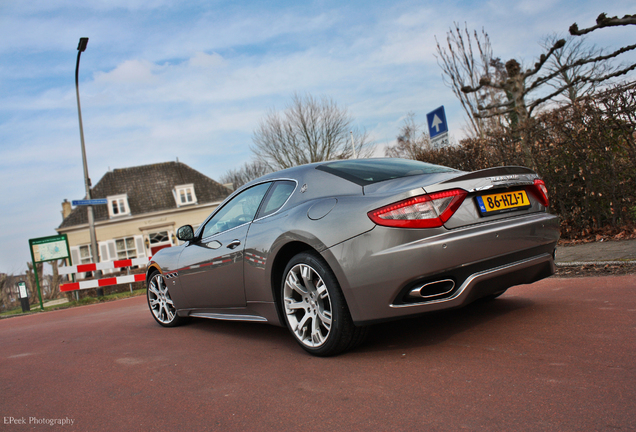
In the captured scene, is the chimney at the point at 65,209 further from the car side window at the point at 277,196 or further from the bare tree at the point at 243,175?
the car side window at the point at 277,196

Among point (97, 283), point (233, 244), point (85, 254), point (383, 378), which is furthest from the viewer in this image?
point (85, 254)

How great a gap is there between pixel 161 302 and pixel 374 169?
3351mm

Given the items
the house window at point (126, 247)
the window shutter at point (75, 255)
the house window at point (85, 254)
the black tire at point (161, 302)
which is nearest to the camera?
the black tire at point (161, 302)

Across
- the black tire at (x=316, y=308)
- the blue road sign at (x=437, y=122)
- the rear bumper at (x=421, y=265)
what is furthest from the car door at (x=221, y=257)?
the blue road sign at (x=437, y=122)

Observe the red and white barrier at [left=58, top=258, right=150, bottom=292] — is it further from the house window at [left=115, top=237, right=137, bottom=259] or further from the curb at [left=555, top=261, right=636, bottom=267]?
the house window at [left=115, top=237, right=137, bottom=259]

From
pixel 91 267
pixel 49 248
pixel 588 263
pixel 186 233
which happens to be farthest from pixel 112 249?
pixel 588 263

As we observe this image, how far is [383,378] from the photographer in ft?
9.55

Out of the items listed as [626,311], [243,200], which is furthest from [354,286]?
[626,311]

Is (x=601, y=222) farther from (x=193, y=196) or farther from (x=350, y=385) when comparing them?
(x=193, y=196)

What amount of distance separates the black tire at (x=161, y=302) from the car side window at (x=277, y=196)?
2079 mm

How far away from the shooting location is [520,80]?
14.9m

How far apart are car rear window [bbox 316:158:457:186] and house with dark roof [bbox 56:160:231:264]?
33361mm

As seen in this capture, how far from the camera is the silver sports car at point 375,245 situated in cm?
300

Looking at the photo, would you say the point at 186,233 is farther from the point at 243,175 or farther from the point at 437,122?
the point at 243,175
